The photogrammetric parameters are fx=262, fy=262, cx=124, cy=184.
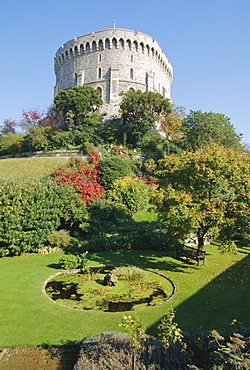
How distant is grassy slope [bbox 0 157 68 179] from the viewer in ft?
84.8

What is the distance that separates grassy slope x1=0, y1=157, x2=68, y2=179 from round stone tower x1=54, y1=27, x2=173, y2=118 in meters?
20.6

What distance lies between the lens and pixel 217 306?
8.69 metres

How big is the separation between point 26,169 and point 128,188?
1198cm

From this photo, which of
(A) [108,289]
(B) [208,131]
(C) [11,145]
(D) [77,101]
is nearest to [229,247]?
(A) [108,289]

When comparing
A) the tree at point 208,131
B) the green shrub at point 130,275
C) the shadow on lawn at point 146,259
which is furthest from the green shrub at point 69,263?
→ the tree at point 208,131

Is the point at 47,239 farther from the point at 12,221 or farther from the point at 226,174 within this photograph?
the point at 226,174

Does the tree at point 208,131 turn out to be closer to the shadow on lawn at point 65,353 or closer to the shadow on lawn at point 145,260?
the shadow on lawn at point 145,260

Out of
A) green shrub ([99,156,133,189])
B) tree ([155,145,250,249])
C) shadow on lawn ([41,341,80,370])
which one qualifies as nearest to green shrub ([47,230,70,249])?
tree ([155,145,250,249])

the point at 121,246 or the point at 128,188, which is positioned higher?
the point at 128,188

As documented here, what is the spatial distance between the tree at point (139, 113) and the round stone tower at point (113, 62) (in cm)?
776

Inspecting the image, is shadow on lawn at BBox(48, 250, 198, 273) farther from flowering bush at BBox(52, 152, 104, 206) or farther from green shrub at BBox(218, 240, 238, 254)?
flowering bush at BBox(52, 152, 104, 206)

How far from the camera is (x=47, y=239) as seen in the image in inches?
617

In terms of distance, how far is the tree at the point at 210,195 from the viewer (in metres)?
11.2

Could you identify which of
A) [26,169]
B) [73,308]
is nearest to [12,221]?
[73,308]
